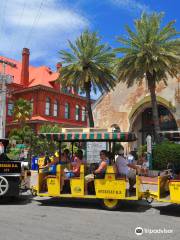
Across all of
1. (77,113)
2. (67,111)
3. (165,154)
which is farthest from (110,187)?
(77,113)

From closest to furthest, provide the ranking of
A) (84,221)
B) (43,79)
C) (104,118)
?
(84,221)
(104,118)
(43,79)

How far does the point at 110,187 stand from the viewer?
983 centimetres

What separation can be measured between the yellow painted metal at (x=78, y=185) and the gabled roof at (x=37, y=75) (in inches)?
1652

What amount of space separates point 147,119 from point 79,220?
1236 inches

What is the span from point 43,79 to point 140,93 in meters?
20.6

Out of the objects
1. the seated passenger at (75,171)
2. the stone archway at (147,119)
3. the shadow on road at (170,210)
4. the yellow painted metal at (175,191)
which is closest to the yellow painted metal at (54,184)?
the seated passenger at (75,171)

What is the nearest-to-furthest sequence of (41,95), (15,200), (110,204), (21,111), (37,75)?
(110,204)
(15,200)
(21,111)
(41,95)
(37,75)

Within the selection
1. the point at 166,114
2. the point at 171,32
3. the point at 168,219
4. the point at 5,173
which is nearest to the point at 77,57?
the point at 171,32

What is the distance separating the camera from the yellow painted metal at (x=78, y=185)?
1019 centimetres

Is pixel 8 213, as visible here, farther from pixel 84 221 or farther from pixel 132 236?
pixel 132 236

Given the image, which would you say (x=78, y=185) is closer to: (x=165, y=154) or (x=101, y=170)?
(x=101, y=170)

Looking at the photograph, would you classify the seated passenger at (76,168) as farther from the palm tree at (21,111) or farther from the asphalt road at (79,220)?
the palm tree at (21,111)

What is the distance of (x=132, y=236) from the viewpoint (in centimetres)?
691

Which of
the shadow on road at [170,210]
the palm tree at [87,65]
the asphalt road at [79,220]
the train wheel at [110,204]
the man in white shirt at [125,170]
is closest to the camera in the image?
the asphalt road at [79,220]
